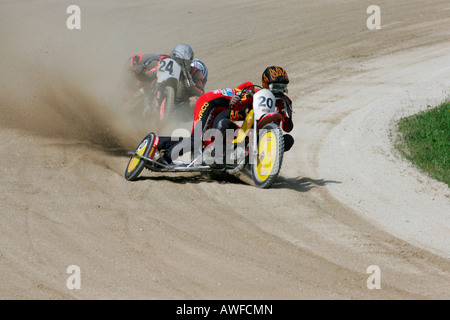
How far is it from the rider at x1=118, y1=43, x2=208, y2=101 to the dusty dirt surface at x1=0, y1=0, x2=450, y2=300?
0.88 meters

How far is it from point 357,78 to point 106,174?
949 centimetres

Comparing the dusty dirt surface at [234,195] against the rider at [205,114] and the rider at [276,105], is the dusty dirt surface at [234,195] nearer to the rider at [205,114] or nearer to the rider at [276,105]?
the rider at [205,114]

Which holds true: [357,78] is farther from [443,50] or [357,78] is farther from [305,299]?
[305,299]

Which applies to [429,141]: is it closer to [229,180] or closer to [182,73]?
[229,180]

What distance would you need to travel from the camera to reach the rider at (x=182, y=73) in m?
14.1

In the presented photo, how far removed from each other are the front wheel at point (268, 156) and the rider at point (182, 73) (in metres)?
4.88

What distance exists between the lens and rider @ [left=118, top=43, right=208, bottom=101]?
14070mm

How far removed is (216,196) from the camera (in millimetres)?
9359

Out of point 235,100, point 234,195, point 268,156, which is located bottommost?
point 234,195

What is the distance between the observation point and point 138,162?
9.84 m

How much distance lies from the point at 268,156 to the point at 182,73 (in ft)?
17.1

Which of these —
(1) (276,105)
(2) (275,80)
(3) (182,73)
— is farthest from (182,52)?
(2) (275,80)

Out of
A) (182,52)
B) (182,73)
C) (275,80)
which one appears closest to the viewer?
(275,80)

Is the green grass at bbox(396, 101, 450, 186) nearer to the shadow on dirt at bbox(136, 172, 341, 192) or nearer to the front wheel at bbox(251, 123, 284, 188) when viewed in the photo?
the shadow on dirt at bbox(136, 172, 341, 192)
